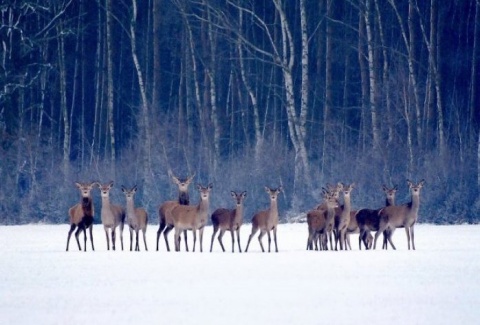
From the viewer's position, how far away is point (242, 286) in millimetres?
17219

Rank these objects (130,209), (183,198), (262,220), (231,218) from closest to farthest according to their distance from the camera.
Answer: (262,220) < (231,218) < (130,209) < (183,198)

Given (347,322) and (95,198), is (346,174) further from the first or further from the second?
(347,322)

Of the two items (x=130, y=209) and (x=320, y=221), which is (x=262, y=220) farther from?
(x=130, y=209)

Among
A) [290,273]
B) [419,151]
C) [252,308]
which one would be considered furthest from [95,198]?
[252,308]

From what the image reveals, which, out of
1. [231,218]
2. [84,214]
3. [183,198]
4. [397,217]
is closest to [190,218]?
[231,218]

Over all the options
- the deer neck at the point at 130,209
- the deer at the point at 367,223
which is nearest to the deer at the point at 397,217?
the deer at the point at 367,223

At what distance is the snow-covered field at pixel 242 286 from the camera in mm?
14391

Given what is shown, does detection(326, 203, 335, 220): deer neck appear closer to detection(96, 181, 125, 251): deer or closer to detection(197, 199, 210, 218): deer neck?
detection(197, 199, 210, 218): deer neck

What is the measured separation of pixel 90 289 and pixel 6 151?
22915 millimetres

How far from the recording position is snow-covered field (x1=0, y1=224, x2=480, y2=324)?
1439 centimetres

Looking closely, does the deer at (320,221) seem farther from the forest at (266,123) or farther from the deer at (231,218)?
the forest at (266,123)

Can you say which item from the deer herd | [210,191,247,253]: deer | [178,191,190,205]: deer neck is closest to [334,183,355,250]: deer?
the deer herd

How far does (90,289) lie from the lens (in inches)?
667

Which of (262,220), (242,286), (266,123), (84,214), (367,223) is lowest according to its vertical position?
(242,286)
